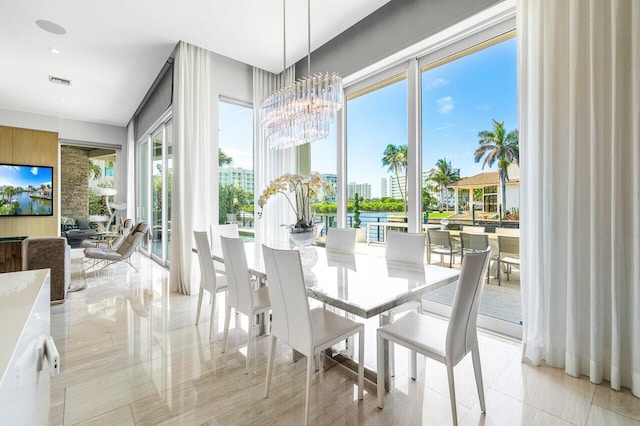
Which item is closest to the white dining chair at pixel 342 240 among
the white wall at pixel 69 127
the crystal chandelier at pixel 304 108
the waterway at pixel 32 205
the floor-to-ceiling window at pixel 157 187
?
the crystal chandelier at pixel 304 108

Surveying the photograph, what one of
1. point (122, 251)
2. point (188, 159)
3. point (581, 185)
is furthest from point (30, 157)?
point (581, 185)

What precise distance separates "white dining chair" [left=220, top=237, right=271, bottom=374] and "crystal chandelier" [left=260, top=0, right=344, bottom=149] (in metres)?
1.33

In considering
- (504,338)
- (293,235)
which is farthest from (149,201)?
(504,338)

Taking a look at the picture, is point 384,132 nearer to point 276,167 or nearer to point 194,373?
point 276,167

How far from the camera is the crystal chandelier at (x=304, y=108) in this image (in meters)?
2.67

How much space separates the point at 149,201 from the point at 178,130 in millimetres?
3581

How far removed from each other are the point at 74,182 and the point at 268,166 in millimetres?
6752

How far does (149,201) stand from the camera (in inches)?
271

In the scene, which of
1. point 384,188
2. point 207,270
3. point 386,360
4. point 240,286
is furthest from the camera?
point 384,188

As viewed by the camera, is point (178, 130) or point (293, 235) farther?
point (178, 130)

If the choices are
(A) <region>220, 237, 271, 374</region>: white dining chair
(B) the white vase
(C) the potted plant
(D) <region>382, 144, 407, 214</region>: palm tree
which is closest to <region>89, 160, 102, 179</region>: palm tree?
(C) the potted plant

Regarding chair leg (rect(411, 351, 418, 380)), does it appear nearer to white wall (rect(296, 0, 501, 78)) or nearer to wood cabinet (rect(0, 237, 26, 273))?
white wall (rect(296, 0, 501, 78))

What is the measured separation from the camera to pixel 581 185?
6.70 ft

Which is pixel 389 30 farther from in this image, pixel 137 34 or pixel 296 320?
pixel 296 320
